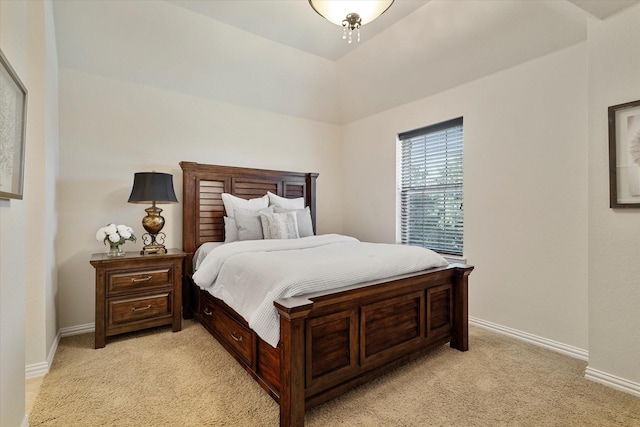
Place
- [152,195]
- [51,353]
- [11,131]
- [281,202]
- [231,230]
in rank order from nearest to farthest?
[11,131] < [51,353] < [152,195] < [231,230] < [281,202]

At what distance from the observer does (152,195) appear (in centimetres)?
277

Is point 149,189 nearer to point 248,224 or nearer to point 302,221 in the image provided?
point 248,224

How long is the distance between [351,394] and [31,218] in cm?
237

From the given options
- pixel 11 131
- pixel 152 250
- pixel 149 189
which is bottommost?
pixel 152 250

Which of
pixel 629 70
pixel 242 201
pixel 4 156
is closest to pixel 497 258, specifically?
pixel 629 70

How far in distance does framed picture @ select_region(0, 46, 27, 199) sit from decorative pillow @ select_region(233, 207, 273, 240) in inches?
72.8

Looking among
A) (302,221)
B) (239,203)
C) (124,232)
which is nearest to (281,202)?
(302,221)

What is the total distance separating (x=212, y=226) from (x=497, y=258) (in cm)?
295

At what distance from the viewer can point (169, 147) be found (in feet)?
11.0

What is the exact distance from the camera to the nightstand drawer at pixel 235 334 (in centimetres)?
199

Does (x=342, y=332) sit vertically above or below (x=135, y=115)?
below

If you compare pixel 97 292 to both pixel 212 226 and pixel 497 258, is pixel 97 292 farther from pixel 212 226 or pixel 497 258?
pixel 497 258

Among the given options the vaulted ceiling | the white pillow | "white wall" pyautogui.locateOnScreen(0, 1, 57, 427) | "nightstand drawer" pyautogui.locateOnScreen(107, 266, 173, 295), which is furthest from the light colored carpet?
the vaulted ceiling

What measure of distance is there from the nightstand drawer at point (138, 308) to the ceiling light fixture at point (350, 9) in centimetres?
260
